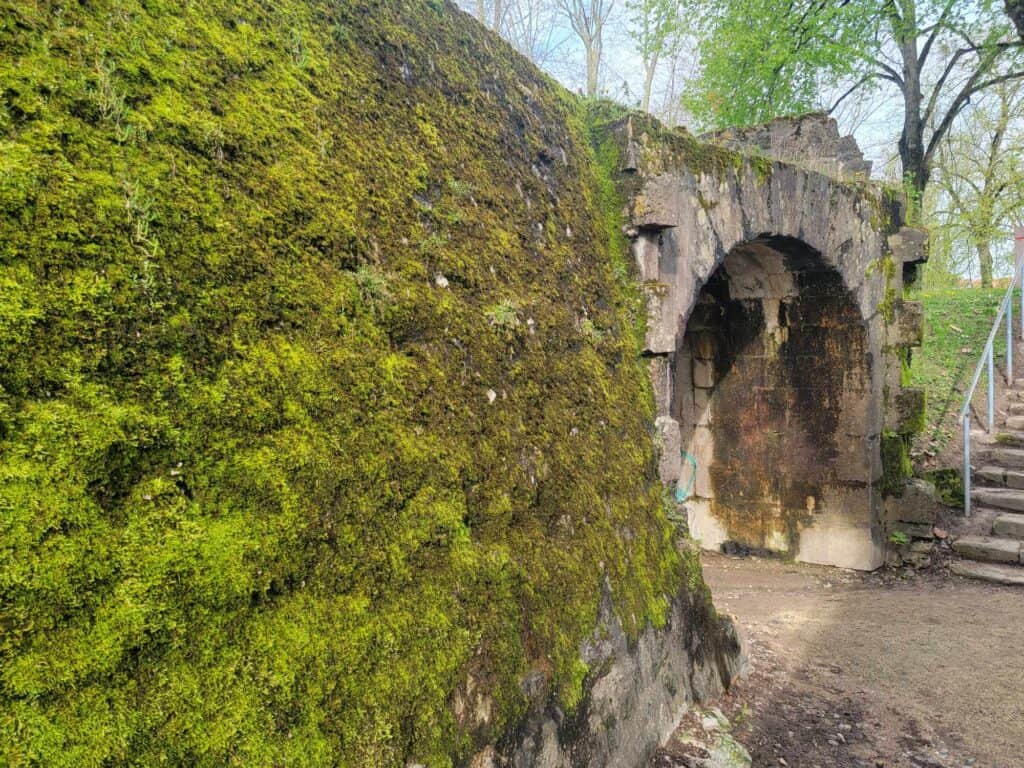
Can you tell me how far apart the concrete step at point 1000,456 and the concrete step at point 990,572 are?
168 cm

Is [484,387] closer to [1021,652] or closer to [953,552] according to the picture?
[1021,652]

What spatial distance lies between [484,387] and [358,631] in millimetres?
1081

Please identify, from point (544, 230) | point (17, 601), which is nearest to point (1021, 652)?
point (544, 230)

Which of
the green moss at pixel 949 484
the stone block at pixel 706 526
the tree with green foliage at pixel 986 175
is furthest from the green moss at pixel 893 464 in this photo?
the tree with green foliage at pixel 986 175

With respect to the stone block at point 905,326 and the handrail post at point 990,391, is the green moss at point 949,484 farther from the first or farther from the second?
the stone block at point 905,326

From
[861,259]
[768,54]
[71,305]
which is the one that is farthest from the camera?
[768,54]

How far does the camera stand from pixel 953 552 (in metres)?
7.03

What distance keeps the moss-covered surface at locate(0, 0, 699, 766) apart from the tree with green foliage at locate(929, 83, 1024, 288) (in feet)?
64.8

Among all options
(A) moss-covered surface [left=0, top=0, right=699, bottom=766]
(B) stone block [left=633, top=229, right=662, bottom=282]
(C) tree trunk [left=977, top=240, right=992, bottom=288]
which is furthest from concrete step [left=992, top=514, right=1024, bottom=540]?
(C) tree trunk [left=977, top=240, right=992, bottom=288]

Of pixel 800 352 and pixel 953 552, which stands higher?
pixel 800 352

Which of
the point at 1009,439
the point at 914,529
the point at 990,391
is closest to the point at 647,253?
the point at 914,529

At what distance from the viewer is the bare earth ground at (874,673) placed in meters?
3.47

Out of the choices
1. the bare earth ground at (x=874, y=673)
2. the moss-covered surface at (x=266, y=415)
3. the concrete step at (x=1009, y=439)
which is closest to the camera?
the moss-covered surface at (x=266, y=415)

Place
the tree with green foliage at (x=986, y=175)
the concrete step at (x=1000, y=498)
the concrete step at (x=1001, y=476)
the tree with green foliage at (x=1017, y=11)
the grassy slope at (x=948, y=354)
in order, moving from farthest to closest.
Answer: the tree with green foliage at (x=986, y=175)
the tree with green foliage at (x=1017, y=11)
the grassy slope at (x=948, y=354)
the concrete step at (x=1001, y=476)
the concrete step at (x=1000, y=498)
